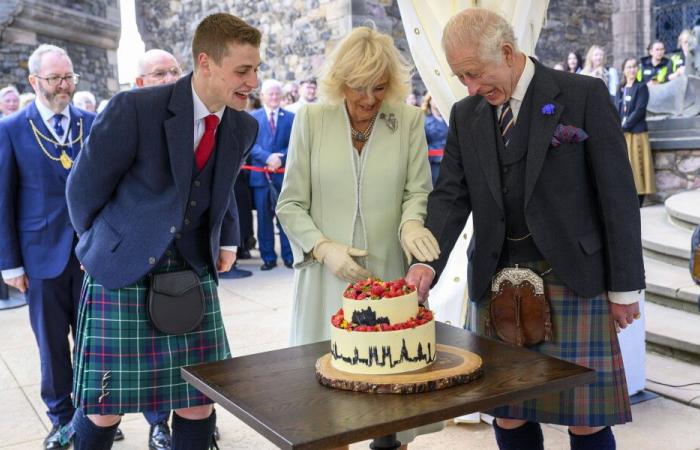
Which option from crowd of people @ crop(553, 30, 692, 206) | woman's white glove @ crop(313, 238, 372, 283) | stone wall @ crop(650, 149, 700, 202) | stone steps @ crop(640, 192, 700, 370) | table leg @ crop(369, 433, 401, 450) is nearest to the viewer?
table leg @ crop(369, 433, 401, 450)

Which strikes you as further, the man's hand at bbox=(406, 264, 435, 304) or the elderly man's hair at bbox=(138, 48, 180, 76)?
the elderly man's hair at bbox=(138, 48, 180, 76)

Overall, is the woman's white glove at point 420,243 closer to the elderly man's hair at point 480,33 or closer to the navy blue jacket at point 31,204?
the elderly man's hair at point 480,33

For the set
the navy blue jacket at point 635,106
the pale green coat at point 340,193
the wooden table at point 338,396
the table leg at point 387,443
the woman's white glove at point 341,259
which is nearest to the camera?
the wooden table at point 338,396

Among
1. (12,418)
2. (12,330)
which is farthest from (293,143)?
(12,330)

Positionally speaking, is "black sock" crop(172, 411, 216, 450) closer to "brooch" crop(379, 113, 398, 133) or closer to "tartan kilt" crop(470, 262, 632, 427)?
"tartan kilt" crop(470, 262, 632, 427)

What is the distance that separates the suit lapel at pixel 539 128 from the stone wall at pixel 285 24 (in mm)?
9364

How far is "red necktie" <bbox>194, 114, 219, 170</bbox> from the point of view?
265 centimetres

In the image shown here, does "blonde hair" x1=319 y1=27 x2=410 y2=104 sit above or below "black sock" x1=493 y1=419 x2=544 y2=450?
above

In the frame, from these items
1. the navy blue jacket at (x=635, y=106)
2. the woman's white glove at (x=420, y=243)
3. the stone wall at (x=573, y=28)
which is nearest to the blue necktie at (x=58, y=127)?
the woman's white glove at (x=420, y=243)

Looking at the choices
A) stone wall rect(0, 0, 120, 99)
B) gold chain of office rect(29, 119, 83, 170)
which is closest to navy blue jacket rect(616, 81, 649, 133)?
gold chain of office rect(29, 119, 83, 170)

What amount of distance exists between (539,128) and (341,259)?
79 cm

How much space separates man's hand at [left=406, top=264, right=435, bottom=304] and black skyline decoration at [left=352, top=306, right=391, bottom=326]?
51cm

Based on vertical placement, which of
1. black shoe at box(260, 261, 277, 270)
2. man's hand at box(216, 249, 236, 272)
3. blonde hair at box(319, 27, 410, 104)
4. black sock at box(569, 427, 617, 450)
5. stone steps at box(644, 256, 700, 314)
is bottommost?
black shoe at box(260, 261, 277, 270)

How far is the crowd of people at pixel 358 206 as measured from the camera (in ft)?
7.78
